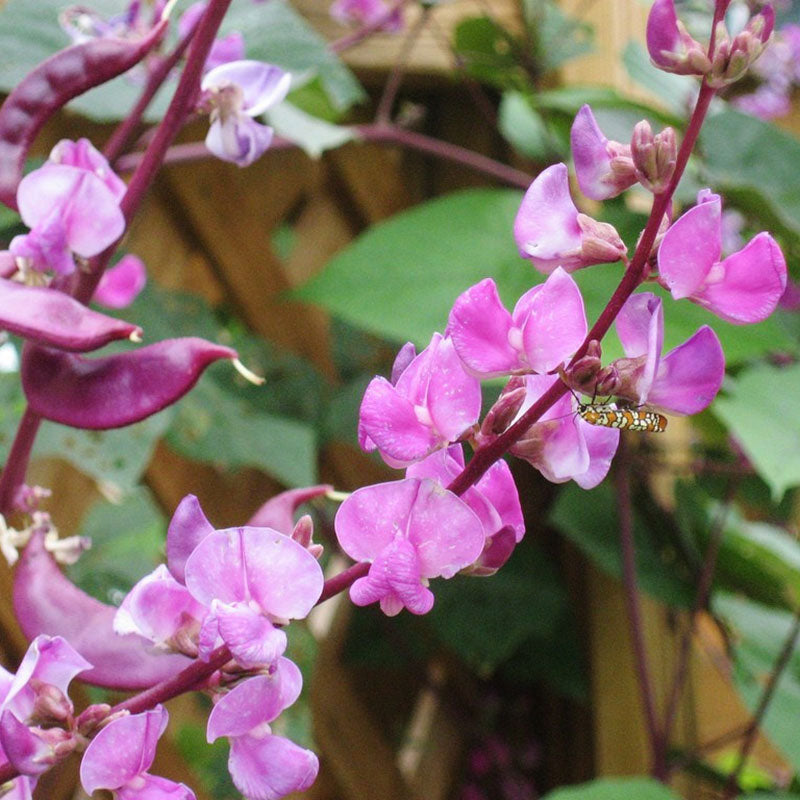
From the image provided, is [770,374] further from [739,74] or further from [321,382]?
[739,74]

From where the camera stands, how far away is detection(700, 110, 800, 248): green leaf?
0.84 meters

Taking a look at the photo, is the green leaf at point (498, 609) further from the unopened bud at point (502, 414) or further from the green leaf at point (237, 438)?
the unopened bud at point (502, 414)

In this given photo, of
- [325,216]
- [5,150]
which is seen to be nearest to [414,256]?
[325,216]

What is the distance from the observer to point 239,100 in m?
0.29

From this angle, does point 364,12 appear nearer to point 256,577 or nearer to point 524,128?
point 524,128

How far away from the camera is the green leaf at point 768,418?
0.58 metres

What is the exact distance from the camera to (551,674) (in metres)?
1.19

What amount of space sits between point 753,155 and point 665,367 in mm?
731

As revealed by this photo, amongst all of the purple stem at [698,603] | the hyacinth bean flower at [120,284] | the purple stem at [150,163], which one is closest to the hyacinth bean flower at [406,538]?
the purple stem at [150,163]

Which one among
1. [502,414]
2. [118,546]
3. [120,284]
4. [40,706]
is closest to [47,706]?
[40,706]

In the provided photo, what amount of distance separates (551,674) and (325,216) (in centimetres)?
60

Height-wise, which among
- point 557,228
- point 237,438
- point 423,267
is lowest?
point 237,438

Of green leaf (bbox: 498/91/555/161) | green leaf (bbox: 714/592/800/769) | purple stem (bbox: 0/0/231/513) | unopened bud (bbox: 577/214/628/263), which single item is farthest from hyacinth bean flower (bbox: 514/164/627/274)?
green leaf (bbox: 498/91/555/161)

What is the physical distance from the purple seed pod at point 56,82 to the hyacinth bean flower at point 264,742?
0.15m
